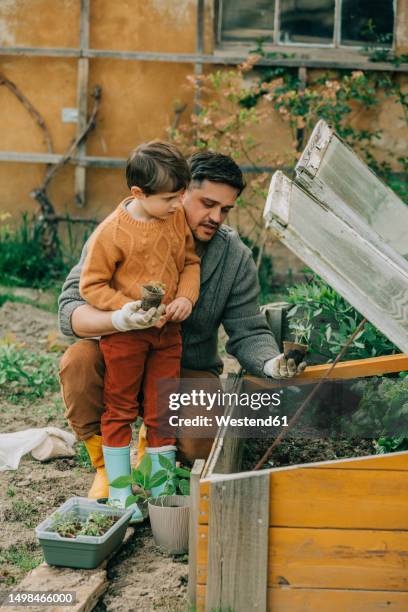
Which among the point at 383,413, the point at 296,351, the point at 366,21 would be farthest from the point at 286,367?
the point at 366,21

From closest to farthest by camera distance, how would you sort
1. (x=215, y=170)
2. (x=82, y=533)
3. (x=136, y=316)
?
(x=82, y=533) → (x=136, y=316) → (x=215, y=170)

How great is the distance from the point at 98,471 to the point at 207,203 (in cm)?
104

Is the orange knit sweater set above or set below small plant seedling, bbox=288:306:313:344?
above

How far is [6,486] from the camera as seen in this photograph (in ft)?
11.5

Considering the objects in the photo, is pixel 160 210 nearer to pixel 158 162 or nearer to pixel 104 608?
pixel 158 162

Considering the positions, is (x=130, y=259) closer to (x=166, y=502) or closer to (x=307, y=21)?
(x=166, y=502)

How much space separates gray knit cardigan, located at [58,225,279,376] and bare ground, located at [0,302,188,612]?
0.66 metres

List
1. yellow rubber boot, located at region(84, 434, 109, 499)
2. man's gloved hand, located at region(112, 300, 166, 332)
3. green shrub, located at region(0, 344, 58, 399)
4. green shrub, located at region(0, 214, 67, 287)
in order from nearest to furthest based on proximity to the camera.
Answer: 1. man's gloved hand, located at region(112, 300, 166, 332)
2. yellow rubber boot, located at region(84, 434, 109, 499)
3. green shrub, located at region(0, 344, 58, 399)
4. green shrub, located at region(0, 214, 67, 287)

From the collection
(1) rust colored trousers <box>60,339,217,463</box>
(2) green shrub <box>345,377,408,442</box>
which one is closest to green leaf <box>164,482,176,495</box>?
(1) rust colored trousers <box>60,339,217,463</box>

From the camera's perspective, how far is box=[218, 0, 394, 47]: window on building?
287 inches

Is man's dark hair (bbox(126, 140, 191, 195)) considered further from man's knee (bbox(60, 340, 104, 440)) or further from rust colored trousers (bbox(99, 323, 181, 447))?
man's knee (bbox(60, 340, 104, 440))

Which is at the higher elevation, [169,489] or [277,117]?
[277,117]

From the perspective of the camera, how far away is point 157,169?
9.91ft

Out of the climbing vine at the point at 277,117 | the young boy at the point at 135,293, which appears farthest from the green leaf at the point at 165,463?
the climbing vine at the point at 277,117
